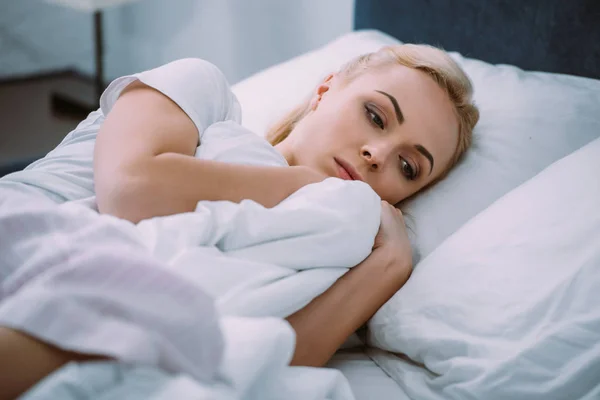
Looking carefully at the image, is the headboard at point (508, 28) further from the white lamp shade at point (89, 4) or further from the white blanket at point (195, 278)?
the white lamp shade at point (89, 4)

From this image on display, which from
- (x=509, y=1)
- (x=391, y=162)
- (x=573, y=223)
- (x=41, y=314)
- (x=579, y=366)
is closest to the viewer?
(x=41, y=314)

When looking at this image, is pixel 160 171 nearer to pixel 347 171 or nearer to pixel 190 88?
pixel 190 88

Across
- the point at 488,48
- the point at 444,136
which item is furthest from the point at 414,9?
the point at 444,136

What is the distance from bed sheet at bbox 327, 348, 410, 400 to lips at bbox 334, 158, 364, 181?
25 centimetres

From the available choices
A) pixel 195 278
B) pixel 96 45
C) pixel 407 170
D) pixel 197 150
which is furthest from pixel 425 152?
pixel 96 45

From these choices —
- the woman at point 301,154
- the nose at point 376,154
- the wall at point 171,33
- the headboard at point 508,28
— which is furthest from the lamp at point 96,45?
the nose at point 376,154

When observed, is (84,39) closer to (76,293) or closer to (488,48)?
(488,48)

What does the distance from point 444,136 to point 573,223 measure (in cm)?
28

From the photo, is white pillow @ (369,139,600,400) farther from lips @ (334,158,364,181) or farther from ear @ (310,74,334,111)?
ear @ (310,74,334,111)

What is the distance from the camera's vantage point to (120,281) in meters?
0.63

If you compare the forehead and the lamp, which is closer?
the forehead

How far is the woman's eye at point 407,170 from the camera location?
41.3 inches

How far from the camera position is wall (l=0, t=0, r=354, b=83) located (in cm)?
221

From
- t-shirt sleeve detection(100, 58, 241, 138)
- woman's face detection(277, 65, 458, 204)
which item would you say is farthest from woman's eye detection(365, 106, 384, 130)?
t-shirt sleeve detection(100, 58, 241, 138)
